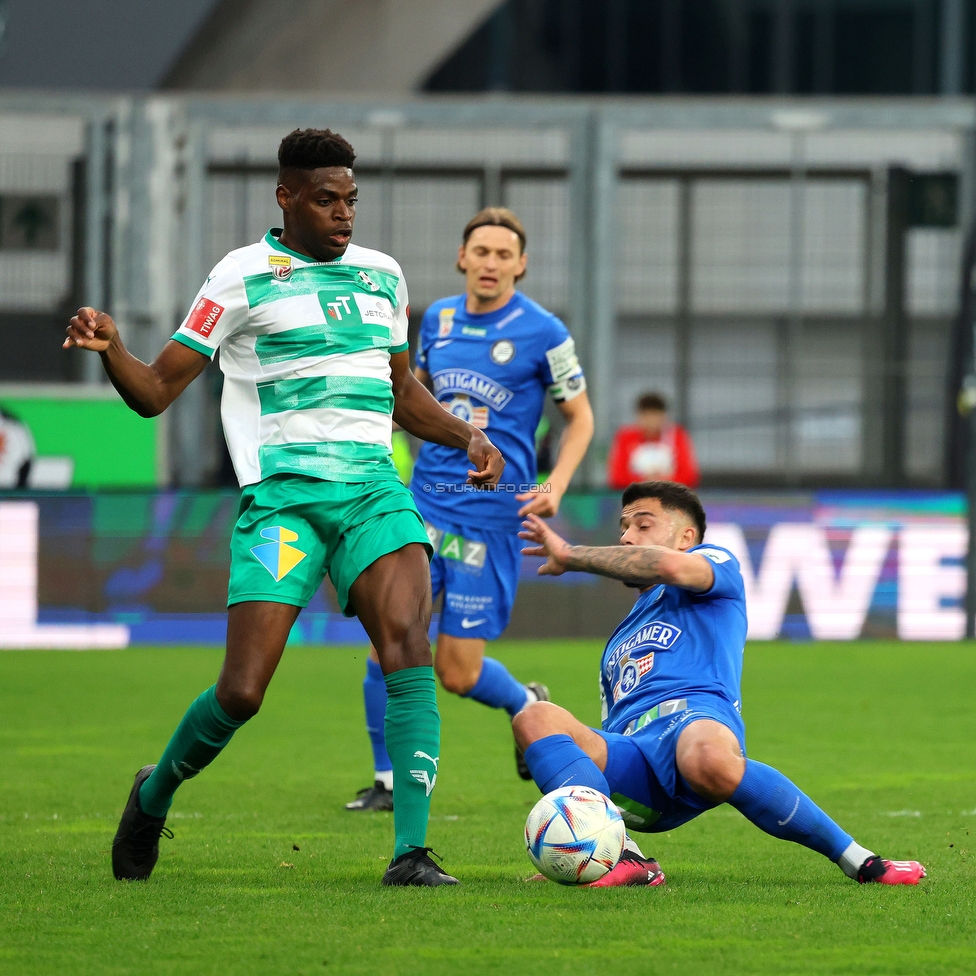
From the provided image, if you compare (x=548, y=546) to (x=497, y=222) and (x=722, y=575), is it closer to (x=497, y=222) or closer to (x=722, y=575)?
(x=722, y=575)

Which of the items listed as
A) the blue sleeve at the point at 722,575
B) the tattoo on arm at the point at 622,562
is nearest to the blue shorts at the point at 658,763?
the blue sleeve at the point at 722,575

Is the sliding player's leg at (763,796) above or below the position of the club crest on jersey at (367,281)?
below

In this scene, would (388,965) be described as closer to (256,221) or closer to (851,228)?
(256,221)

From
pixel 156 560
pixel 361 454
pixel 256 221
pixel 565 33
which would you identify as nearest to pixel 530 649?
→ pixel 156 560

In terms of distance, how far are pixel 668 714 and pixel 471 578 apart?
2271 mm

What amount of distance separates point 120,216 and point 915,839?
10162 millimetres

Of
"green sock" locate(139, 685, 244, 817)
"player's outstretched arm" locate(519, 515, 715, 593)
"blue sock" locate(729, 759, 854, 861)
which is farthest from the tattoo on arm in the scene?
"green sock" locate(139, 685, 244, 817)

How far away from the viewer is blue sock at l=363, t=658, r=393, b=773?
6566 mm

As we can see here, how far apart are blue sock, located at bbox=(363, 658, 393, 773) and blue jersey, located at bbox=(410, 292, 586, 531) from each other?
68 centimetres

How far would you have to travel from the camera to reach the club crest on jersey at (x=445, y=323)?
709 cm

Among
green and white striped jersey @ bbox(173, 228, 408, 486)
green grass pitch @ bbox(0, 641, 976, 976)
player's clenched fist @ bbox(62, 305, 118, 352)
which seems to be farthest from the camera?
green and white striped jersey @ bbox(173, 228, 408, 486)

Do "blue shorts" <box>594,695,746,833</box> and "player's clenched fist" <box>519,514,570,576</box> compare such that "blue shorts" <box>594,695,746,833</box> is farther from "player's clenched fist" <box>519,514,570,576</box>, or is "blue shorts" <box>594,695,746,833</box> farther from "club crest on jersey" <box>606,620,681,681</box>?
"player's clenched fist" <box>519,514,570,576</box>

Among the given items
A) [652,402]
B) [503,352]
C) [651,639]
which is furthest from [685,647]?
[652,402]

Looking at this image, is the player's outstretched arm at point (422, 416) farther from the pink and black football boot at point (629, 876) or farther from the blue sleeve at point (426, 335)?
the blue sleeve at point (426, 335)
